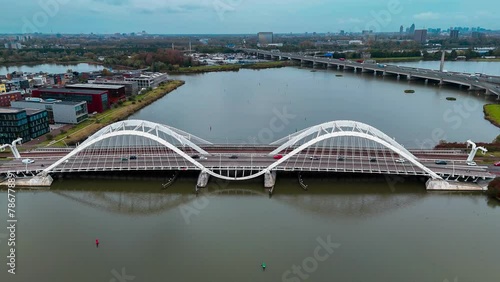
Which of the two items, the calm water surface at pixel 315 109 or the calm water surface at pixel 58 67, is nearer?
the calm water surface at pixel 315 109

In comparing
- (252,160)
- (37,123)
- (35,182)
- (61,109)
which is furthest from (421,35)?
(35,182)

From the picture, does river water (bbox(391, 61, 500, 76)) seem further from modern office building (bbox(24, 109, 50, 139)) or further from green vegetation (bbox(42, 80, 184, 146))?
modern office building (bbox(24, 109, 50, 139))

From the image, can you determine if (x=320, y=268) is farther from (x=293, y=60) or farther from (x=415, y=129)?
(x=293, y=60)

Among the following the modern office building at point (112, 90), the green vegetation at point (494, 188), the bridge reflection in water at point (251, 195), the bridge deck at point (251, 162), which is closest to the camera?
the green vegetation at point (494, 188)

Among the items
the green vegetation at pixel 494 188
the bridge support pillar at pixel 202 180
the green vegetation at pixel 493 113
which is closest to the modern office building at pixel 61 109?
the bridge support pillar at pixel 202 180

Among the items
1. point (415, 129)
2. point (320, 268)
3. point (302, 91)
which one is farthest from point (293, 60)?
point (320, 268)

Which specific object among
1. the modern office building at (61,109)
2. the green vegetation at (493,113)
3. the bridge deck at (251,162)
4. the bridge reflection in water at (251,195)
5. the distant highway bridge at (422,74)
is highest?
the distant highway bridge at (422,74)

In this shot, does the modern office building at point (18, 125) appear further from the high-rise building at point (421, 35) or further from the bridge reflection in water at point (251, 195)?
the high-rise building at point (421, 35)

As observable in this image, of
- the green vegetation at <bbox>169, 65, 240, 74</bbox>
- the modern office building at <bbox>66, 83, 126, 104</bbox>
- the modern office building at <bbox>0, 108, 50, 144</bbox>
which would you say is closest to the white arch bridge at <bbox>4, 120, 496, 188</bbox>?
the modern office building at <bbox>0, 108, 50, 144</bbox>
